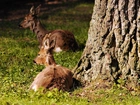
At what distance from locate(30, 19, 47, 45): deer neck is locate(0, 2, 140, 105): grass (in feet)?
0.76

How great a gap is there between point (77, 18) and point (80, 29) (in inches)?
133

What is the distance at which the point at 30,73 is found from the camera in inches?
354

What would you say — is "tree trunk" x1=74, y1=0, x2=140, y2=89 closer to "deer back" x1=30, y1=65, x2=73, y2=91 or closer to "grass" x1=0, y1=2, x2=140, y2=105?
"grass" x1=0, y1=2, x2=140, y2=105

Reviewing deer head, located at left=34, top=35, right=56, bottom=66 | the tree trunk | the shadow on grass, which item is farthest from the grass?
the shadow on grass

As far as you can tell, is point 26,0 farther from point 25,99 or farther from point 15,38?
point 25,99

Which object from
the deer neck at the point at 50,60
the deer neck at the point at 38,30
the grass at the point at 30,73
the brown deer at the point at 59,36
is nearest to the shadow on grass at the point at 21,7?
the grass at the point at 30,73

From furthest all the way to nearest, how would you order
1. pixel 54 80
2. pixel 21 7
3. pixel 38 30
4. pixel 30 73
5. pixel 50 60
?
pixel 21 7 → pixel 38 30 → pixel 50 60 → pixel 30 73 → pixel 54 80

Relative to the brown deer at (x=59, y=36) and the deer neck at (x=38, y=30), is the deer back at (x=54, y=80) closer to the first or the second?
the brown deer at (x=59, y=36)

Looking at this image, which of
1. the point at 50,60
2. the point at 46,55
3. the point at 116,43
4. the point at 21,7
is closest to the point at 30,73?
the point at 50,60

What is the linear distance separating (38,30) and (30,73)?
443cm

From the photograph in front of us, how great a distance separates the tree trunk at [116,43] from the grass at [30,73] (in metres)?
0.29

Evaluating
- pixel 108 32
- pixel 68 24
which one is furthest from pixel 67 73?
pixel 68 24

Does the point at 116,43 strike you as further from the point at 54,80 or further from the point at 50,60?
the point at 50,60

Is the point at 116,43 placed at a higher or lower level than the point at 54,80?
higher
